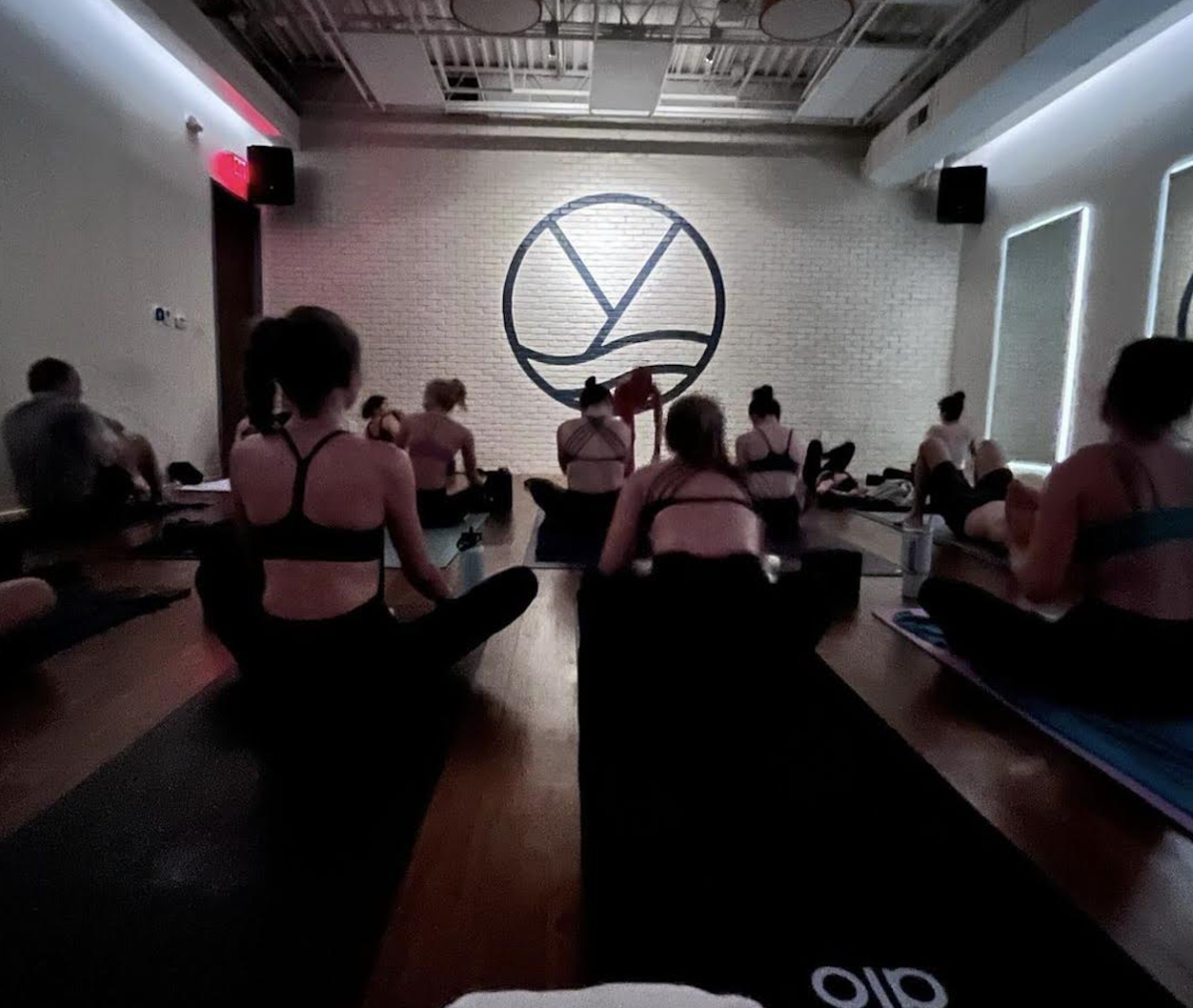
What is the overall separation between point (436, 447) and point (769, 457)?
6.59 ft

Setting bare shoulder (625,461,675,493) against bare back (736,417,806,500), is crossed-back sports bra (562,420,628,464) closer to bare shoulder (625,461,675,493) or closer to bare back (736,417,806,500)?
bare back (736,417,806,500)

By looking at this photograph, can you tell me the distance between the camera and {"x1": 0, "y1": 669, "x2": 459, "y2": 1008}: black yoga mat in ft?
3.83

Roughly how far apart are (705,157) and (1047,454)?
14.9 feet

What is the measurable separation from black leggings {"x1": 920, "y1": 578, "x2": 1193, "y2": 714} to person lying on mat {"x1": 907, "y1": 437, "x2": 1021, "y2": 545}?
201cm

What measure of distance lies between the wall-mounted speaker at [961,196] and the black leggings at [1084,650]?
6.79 meters

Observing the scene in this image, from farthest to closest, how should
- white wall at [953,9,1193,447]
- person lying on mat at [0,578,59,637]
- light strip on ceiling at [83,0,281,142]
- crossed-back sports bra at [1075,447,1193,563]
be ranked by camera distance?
white wall at [953,9,1193,447], light strip on ceiling at [83,0,281,142], person lying on mat at [0,578,59,637], crossed-back sports bra at [1075,447,1193,563]

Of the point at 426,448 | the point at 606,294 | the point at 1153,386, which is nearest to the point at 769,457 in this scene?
the point at 426,448

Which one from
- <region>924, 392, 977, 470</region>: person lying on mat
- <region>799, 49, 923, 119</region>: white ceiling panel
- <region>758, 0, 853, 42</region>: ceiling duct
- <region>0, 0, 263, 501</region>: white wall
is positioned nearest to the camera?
<region>0, 0, 263, 501</region>: white wall

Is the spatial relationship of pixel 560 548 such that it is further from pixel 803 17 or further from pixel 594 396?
pixel 803 17

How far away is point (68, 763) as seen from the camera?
1.86 metres

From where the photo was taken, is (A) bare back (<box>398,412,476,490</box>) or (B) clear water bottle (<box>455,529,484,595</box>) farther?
(A) bare back (<box>398,412,476,490</box>)

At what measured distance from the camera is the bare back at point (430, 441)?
15.6 ft

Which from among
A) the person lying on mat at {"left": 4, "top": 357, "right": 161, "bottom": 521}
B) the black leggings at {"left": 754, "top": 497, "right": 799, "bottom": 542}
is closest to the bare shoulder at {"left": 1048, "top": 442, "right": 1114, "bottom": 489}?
the black leggings at {"left": 754, "top": 497, "right": 799, "bottom": 542}

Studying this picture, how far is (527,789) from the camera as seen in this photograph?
1.80 metres
